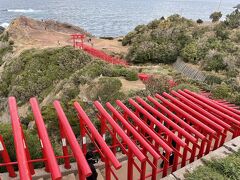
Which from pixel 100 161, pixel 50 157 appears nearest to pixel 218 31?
pixel 100 161

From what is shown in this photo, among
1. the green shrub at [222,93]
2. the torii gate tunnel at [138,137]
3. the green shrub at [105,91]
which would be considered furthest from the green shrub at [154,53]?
the torii gate tunnel at [138,137]

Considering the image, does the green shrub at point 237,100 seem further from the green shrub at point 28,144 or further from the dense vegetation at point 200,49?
the green shrub at point 28,144

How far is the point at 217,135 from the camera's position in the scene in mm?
10641

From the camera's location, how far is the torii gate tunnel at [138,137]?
7.19m

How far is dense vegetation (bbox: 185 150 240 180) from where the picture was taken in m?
8.44

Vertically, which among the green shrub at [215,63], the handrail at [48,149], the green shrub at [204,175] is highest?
the handrail at [48,149]

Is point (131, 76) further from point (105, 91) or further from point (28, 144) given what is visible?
point (28, 144)

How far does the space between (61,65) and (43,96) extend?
179 inches

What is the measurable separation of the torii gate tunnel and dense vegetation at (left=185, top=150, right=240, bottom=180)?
0.76m

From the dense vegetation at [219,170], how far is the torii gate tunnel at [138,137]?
0.76 metres

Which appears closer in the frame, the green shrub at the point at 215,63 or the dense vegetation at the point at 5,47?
the green shrub at the point at 215,63

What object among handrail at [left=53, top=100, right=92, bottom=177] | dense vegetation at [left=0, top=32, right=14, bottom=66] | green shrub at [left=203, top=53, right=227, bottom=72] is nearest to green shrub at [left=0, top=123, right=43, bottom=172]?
handrail at [left=53, top=100, right=92, bottom=177]

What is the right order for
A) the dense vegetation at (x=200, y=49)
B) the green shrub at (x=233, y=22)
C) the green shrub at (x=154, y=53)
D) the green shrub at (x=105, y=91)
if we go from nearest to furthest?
the green shrub at (x=105, y=91) < the dense vegetation at (x=200, y=49) < the green shrub at (x=154, y=53) < the green shrub at (x=233, y=22)

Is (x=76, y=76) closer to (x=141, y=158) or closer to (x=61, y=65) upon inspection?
(x=61, y=65)
